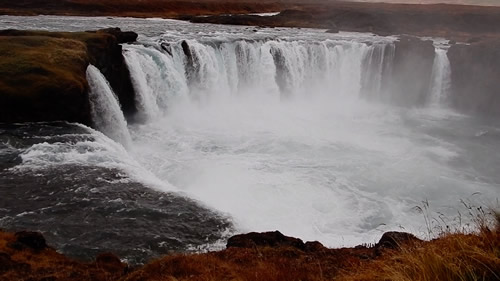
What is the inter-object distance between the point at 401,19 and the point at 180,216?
217 feet

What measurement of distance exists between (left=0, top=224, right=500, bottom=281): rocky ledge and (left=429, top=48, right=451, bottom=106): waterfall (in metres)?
29.9

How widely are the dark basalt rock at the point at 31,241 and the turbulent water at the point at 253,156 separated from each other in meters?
0.82

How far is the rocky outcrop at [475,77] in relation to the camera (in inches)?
1289

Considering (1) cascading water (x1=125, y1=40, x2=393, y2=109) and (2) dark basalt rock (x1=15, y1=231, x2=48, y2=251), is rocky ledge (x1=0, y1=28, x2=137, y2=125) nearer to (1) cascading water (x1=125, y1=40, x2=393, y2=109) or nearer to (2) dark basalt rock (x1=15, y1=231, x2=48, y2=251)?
(1) cascading water (x1=125, y1=40, x2=393, y2=109)

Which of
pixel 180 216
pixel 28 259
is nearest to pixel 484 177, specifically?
pixel 180 216

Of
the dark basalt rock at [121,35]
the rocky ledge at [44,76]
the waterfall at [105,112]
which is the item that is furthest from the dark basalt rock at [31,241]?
the dark basalt rock at [121,35]

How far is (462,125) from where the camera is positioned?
29.4 meters

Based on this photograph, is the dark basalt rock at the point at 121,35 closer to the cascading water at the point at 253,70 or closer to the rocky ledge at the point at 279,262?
the cascading water at the point at 253,70

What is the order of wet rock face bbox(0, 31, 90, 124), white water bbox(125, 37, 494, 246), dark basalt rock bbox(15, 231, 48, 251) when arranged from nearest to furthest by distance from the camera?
dark basalt rock bbox(15, 231, 48, 251), white water bbox(125, 37, 494, 246), wet rock face bbox(0, 31, 90, 124)

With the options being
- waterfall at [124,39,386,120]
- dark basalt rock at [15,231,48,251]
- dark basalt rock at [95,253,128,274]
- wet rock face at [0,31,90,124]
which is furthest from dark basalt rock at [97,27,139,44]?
dark basalt rock at [95,253,128,274]

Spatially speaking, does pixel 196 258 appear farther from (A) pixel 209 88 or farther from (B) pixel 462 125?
(B) pixel 462 125

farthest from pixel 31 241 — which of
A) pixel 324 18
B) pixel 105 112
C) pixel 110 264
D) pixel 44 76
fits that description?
pixel 324 18

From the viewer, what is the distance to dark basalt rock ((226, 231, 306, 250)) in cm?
858

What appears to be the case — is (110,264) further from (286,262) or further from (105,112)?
(105,112)
